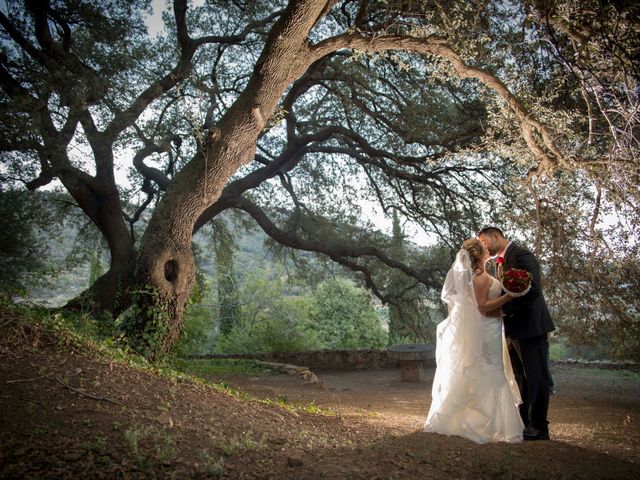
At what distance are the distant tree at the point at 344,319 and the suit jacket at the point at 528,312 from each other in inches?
592

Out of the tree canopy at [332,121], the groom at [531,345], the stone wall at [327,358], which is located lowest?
the stone wall at [327,358]

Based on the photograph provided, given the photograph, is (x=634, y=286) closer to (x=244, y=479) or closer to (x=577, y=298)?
(x=577, y=298)

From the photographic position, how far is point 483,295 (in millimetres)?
4832

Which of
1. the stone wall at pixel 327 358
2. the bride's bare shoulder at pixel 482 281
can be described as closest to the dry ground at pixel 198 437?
the bride's bare shoulder at pixel 482 281

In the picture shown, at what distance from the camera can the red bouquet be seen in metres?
4.50

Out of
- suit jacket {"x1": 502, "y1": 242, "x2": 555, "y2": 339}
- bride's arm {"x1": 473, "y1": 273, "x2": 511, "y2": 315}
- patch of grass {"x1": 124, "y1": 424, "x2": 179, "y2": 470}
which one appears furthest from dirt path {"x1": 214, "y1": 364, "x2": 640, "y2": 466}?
patch of grass {"x1": 124, "y1": 424, "x2": 179, "y2": 470}

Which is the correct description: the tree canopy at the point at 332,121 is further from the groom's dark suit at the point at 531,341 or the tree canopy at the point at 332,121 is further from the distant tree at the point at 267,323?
the distant tree at the point at 267,323

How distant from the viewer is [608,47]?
399 cm

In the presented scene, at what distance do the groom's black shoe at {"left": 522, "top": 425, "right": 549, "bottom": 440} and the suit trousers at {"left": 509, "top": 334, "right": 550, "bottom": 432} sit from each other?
0.11ft

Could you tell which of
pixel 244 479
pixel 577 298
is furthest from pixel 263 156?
pixel 244 479

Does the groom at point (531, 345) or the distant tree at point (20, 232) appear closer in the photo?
the groom at point (531, 345)

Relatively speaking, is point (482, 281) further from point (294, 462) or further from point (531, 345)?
point (294, 462)

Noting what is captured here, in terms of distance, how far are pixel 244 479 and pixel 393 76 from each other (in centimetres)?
997

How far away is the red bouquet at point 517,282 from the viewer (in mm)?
4504
